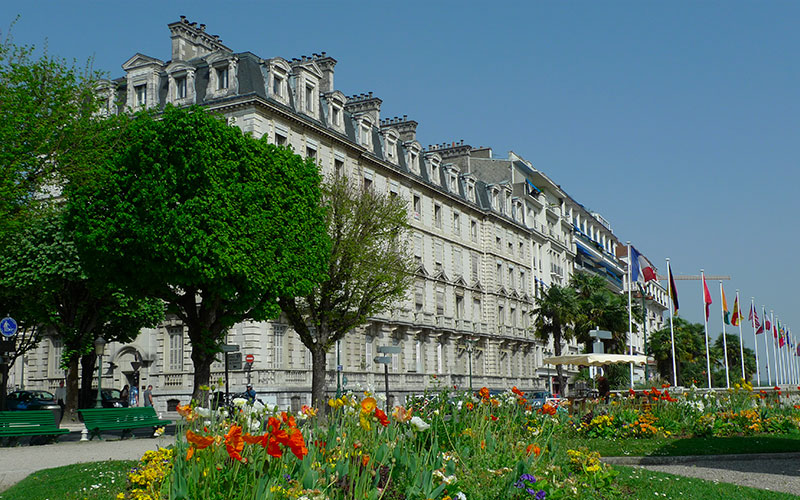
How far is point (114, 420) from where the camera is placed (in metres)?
22.3

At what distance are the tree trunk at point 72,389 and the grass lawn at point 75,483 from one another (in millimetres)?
20656

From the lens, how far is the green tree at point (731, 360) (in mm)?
108200

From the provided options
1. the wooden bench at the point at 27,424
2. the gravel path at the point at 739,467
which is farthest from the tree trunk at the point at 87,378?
the gravel path at the point at 739,467

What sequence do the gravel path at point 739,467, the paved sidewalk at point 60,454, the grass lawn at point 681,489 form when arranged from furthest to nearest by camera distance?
1. the paved sidewalk at point 60,454
2. the gravel path at point 739,467
3. the grass lawn at point 681,489

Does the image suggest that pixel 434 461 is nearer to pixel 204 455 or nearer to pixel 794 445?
pixel 204 455

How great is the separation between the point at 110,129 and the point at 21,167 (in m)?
5.29

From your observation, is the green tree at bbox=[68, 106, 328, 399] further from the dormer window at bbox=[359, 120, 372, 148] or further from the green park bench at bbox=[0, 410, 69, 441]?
the dormer window at bbox=[359, 120, 372, 148]

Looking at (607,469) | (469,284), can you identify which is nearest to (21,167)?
(607,469)

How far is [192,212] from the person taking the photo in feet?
84.9

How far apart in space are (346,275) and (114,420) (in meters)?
11.7

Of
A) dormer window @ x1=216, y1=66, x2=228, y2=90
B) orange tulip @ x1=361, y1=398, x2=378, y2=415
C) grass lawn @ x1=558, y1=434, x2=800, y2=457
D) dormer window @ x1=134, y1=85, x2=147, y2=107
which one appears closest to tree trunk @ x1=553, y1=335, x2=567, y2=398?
dormer window @ x1=216, y1=66, x2=228, y2=90

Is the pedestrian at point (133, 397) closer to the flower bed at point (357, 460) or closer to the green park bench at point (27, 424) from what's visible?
the green park bench at point (27, 424)

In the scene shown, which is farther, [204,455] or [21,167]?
[21,167]

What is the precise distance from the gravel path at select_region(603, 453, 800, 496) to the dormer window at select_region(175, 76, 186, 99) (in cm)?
3088
